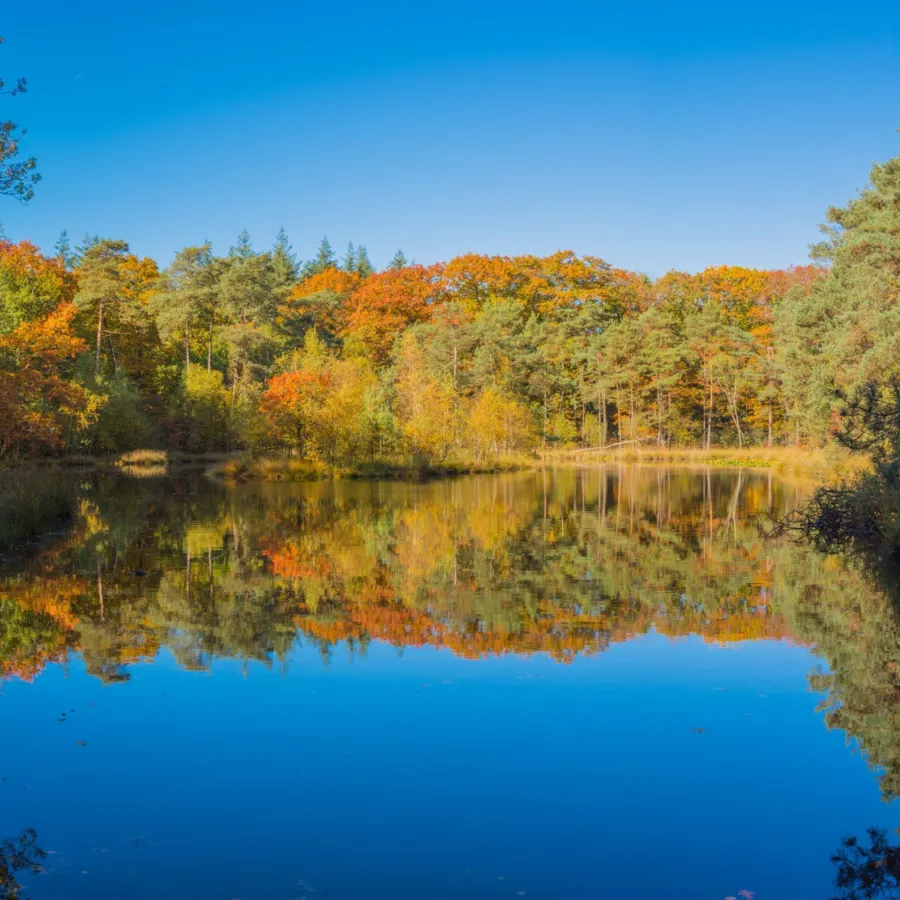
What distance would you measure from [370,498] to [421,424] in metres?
13.9

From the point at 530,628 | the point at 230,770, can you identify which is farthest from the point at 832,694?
the point at 230,770

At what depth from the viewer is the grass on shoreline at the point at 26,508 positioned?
1552 centimetres

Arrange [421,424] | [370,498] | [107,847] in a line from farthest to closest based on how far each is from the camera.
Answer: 1. [421,424]
2. [370,498]
3. [107,847]

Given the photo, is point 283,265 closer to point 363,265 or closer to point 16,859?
point 363,265

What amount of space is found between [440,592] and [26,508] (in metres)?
9.33

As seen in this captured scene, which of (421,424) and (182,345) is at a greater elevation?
(182,345)

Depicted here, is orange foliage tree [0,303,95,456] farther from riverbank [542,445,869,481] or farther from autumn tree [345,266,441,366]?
autumn tree [345,266,441,366]

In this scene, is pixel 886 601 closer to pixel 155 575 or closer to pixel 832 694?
pixel 832 694

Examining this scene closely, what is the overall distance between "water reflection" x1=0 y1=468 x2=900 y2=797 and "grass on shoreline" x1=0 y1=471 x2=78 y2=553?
0.69 metres

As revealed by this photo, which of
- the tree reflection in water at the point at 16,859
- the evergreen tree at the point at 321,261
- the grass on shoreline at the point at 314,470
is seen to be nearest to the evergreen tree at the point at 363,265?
the evergreen tree at the point at 321,261

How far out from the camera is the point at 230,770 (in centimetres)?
575

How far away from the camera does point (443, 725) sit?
667 cm

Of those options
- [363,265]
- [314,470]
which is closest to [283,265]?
[363,265]

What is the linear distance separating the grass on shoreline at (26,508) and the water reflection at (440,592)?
0.69 metres
